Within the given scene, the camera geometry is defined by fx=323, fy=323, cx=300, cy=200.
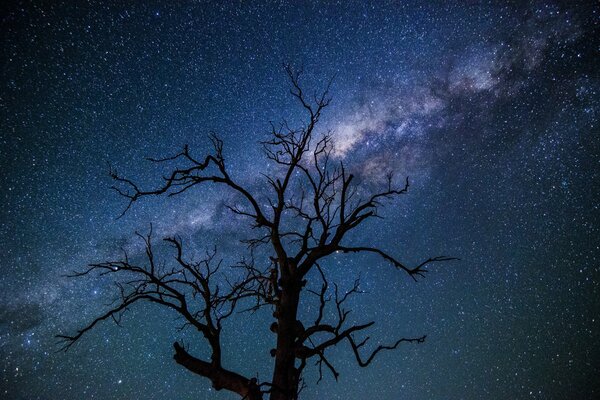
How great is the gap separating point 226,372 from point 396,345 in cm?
247

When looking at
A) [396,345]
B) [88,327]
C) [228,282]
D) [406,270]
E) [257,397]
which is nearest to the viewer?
[88,327]

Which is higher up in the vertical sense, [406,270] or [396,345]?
[406,270]

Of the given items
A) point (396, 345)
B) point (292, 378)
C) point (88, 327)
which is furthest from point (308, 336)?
point (88, 327)

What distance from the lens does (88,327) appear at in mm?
3848

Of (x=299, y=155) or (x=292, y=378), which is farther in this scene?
(x=299, y=155)

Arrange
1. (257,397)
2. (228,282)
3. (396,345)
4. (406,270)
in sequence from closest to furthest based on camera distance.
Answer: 1. (257,397)
2. (396,345)
3. (406,270)
4. (228,282)

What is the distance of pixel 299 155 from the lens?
17.5ft

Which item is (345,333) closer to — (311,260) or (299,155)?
(311,260)

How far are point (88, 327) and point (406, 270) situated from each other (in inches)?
172

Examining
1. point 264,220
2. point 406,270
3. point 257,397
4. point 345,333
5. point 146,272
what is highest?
point 264,220

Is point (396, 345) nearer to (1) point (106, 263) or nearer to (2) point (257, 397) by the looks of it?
(2) point (257, 397)

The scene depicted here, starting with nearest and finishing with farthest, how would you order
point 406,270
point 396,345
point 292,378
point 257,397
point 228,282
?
point 257,397
point 292,378
point 396,345
point 406,270
point 228,282

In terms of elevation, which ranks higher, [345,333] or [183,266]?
[183,266]

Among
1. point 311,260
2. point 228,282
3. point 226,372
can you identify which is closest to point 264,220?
point 311,260
